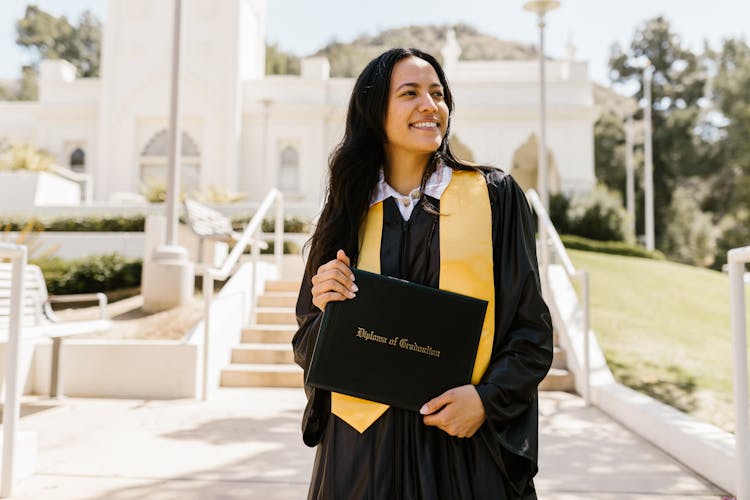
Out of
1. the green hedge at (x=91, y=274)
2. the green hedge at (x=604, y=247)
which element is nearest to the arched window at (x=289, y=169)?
the green hedge at (x=604, y=247)

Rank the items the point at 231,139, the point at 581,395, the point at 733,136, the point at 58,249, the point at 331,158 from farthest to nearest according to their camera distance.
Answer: the point at 733,136
the point at 231,139
the point at 58,249
the point at 581,395
the point at 331,158

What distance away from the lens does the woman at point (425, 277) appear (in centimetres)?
162

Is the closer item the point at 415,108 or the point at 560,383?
the point at 415,108

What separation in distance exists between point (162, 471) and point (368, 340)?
276 cm

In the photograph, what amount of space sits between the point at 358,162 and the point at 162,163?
23.3 m

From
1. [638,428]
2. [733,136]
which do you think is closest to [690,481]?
[638,428]

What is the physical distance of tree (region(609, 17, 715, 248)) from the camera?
1510 inches

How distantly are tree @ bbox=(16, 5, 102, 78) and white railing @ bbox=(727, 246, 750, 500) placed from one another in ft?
196

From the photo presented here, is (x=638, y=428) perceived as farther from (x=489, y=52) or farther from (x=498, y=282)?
(x=489, y=52)

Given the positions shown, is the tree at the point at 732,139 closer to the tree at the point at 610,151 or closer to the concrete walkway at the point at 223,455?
the tree at the point at 610,151

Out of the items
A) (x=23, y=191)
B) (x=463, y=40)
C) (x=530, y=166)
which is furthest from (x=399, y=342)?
(x=463, y=40)

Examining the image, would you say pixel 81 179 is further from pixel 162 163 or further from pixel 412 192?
pixel 412 192

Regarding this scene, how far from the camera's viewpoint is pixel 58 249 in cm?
1219

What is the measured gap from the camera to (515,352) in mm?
1644
